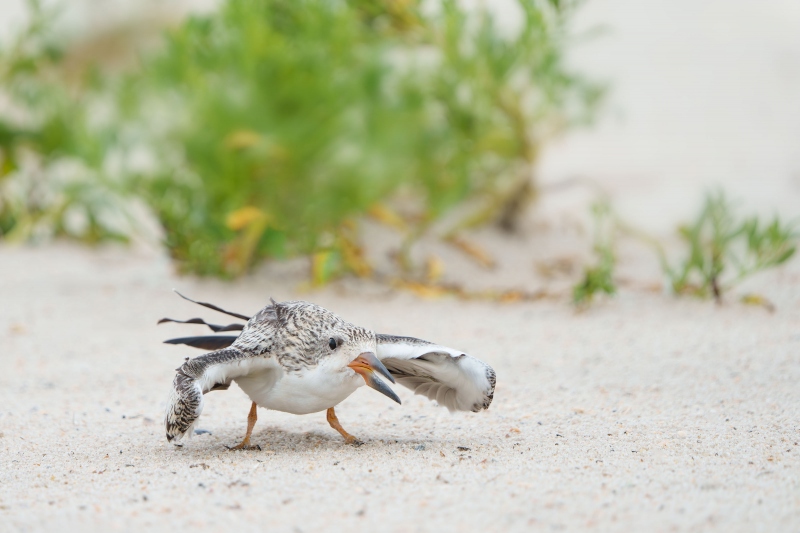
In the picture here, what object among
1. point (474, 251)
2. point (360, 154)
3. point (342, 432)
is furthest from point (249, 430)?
point (474, 251)

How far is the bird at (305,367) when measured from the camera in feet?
9.43

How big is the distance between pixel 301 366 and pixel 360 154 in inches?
151

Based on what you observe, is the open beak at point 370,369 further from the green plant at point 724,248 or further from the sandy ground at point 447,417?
the green plant at point 724,248

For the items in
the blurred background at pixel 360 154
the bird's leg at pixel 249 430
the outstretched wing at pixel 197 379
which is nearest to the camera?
the outstretched wing at pixel 197 379

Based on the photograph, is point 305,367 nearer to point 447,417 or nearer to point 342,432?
point 342,432

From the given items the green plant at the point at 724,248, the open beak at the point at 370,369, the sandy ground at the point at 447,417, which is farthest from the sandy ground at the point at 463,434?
the open beak at the point at 370,369

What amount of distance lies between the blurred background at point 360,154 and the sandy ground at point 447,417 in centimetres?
20

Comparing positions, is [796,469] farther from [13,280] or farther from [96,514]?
[13,280]

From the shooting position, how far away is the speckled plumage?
9.42 feet

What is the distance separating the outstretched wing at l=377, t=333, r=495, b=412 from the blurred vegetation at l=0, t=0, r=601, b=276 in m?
3.04

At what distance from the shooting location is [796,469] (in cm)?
272

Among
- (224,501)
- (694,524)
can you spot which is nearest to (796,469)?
(694,524)

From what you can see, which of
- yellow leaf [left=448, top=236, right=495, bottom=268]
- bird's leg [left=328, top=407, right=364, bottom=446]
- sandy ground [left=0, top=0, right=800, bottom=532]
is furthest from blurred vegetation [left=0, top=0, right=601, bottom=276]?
bird's leg [left=328, top=407, right=364, bottom=446]

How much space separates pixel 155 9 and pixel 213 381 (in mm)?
14046
